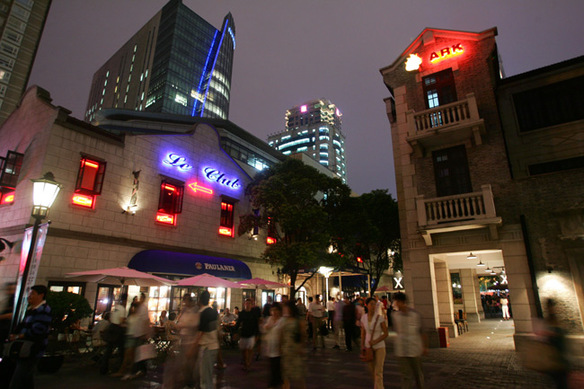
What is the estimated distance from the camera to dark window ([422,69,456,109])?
1511cm

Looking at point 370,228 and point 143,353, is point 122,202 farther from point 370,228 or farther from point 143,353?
point 370,228

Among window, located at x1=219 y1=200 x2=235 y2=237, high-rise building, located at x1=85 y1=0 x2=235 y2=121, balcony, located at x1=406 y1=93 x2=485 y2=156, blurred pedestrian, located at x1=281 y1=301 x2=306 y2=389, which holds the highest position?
high-rise building, located at x1=85 y1=0 x2=235 y2=121

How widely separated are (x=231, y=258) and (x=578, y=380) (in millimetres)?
18112

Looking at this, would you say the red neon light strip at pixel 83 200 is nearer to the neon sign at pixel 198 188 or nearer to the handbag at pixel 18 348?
the neon sign at pixel 198 188

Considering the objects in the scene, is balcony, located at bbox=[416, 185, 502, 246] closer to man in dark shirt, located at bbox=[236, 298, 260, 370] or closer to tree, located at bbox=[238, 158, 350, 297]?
man in dark shirt, located at bbox=[236, 298, 260, 370]

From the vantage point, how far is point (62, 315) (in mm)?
11586

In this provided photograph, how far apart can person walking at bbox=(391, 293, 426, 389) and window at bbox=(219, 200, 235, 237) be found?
16.9 metres

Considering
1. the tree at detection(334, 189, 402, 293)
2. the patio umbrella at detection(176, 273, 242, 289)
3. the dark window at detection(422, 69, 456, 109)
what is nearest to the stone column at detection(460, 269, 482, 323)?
the tree at detection(334, 189, 402, 293)

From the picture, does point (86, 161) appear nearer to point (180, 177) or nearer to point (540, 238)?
point (180, 177)

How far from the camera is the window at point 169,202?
18422 mm

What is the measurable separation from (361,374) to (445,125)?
10.1m

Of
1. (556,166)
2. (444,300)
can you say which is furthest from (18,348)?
(556,166)

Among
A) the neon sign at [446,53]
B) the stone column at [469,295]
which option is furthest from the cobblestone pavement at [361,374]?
the stone column at [469,295]

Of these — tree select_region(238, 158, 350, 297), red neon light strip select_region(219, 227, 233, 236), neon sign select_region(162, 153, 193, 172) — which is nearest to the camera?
neon sign select_region(162, 153, 193, 172)
